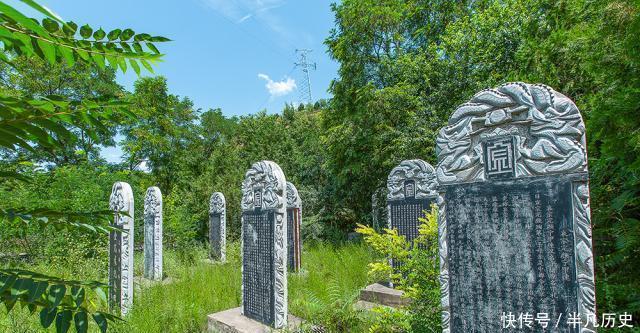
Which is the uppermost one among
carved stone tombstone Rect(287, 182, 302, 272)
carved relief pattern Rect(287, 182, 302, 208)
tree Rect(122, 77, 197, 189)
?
tree Rect(122, 77, 197, 189)

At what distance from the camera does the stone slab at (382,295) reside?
570cm

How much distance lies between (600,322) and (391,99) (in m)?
7.63

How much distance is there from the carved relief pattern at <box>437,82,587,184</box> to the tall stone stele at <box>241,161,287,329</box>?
2.38 meters

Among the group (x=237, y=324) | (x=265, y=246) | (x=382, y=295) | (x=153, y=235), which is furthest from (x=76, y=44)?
(x=153, y=235)

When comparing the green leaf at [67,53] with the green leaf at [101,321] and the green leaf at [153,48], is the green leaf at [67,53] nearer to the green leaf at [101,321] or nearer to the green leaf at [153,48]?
the green leaf at [153,48]

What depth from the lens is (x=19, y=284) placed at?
0.75 meters

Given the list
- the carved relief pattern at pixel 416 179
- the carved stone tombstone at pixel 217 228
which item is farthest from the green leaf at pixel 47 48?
the carved stone tombstone at pixel 217 228

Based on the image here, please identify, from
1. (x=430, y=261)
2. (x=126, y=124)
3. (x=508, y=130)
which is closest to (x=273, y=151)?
(x=126, y=124)

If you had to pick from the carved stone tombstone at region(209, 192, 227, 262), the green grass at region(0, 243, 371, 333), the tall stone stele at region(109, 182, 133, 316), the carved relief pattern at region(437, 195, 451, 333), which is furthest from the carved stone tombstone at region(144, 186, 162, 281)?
the carved relief pattern at region(437, 195, 451, 333)

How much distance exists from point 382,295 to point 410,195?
5.49 ft

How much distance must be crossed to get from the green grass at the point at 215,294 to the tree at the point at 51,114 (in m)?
2.75

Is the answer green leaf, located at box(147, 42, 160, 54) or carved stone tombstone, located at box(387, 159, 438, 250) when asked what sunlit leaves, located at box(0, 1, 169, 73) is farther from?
carved stone tombstone, located at box(387, 159, 438, 250)

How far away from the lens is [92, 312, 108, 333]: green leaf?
77 centimetres

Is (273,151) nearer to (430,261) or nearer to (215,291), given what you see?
(215,291)
